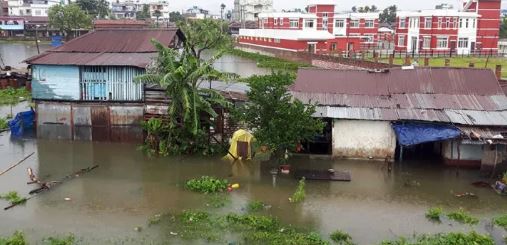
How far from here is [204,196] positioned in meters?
17.1

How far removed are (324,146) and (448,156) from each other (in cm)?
486

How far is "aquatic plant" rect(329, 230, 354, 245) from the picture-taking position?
13.8 metres

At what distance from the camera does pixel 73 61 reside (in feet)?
77.4

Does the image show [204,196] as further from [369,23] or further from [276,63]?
[369,23]

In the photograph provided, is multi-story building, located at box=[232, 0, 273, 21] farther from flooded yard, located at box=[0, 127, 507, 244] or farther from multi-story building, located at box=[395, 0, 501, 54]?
flooded yard, located at box=[0, 127, 507, 244]

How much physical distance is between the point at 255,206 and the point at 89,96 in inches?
435

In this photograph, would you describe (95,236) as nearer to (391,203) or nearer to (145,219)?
(145,219)

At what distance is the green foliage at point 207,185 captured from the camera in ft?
57.6

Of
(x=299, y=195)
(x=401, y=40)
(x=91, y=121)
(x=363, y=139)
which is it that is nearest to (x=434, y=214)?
(x=299, y=195)

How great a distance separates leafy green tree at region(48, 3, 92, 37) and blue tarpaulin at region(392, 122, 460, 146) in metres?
78.9

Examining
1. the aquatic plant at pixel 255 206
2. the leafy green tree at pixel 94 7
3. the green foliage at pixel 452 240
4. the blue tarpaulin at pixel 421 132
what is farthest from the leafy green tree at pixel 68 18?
the green foliage at pixel 452 240

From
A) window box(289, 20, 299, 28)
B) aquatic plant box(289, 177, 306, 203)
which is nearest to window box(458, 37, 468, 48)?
window box(289, 20, 299, 28)

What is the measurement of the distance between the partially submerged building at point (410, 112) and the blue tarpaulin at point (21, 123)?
1279 centimetres

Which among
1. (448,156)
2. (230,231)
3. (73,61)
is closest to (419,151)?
(448,156)
